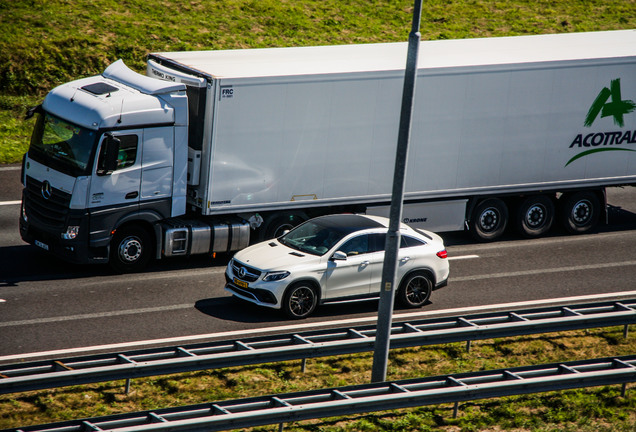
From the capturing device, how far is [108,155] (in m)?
17.3

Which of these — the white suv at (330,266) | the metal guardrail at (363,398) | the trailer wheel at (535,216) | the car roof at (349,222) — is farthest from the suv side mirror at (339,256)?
the trailer wheel at (535,216)

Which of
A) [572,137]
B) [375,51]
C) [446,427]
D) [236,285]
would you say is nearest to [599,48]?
[572,137]

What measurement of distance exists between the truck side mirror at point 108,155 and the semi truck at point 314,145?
41 mm

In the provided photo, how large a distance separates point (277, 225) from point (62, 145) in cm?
445

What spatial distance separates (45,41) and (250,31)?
7211mm

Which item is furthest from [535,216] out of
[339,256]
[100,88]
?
[100,88]

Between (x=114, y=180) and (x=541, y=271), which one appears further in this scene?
(x=541, y=271)

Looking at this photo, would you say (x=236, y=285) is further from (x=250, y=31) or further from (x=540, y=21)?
(x=540, y=21)

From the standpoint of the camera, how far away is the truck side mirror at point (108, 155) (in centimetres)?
1719

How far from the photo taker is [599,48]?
2208cm

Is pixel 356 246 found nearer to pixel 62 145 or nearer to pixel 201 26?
pixel 62 145

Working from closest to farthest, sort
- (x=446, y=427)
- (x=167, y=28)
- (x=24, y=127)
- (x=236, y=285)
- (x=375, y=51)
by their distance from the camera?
(x=446, y=427), (x=236, y=285), (x=375, y=51), (x=24, y=127), (x=167, y=28)

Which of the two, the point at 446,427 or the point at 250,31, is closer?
the point at 446,427

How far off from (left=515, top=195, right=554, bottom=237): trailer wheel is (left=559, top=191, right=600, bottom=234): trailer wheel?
13.1 inches
